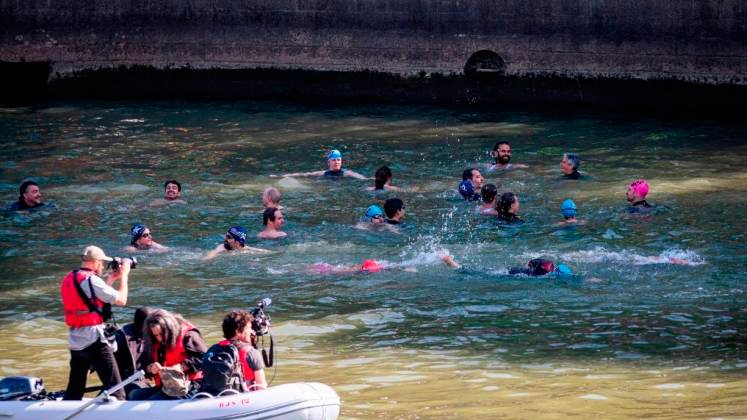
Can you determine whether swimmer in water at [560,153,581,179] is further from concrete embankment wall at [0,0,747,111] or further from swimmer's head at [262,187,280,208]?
concrete embankment wall at [0,0,747,111]

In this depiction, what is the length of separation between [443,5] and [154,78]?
8.13 m

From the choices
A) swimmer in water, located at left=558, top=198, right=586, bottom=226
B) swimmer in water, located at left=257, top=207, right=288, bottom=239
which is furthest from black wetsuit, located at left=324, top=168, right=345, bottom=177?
swimmer in water, located at left=558, top=198, right=586, bottom=226

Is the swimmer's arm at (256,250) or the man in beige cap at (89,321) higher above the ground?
the man in beige cap at (89,321)

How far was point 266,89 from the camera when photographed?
31844mm

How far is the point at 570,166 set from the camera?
2198cm

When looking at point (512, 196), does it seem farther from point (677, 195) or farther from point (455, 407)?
point (455, 407)

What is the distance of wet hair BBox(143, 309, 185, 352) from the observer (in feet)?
34.0

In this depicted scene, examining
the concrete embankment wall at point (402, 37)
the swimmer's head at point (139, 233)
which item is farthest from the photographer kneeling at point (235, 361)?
the concrete embankment wall at point (402, 37)

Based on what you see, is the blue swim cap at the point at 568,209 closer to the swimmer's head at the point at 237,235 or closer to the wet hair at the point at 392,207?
the wet hair at the point at 392,207

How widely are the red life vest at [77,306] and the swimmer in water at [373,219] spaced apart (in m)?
8.70

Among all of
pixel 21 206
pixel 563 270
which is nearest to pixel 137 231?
pixel 21 206

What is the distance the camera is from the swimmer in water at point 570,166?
21922 millimetres

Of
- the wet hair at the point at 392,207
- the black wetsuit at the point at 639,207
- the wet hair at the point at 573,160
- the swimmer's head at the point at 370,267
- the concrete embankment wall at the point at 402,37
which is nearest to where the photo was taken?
the swimmer's head at the point at 370,267

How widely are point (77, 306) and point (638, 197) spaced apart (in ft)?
37.7
